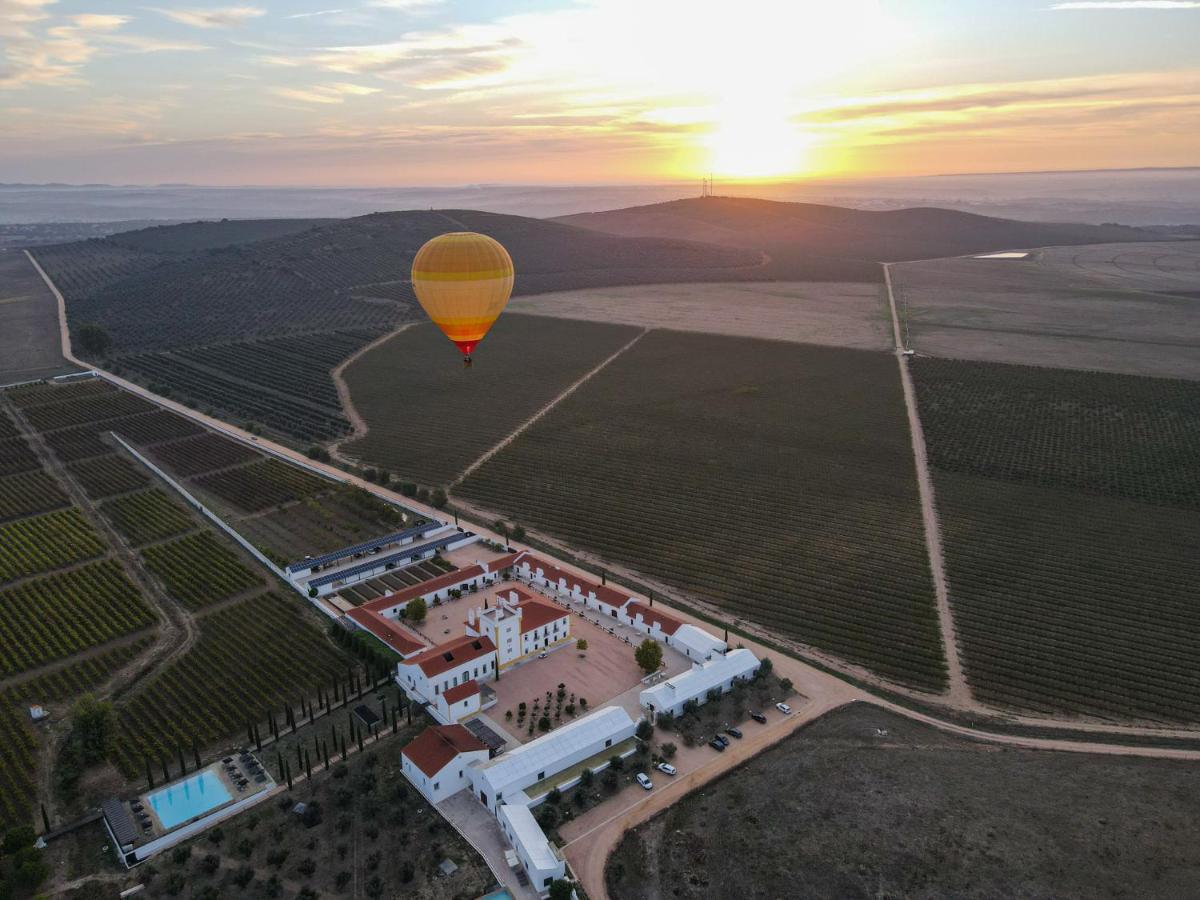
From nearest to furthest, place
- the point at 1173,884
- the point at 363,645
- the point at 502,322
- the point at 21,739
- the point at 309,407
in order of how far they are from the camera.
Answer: the point at 1173,884, the point at 21,739, the point at 363,645, the point at 309,407, the point at 502,322

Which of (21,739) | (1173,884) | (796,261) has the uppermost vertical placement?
(796,261)

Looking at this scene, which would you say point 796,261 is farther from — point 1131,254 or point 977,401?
point 977,401

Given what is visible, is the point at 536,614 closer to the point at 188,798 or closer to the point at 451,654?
the point at 451,654

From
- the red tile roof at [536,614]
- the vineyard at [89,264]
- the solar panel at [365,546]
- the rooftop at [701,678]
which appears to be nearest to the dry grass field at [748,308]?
the solar panel at [365,546]

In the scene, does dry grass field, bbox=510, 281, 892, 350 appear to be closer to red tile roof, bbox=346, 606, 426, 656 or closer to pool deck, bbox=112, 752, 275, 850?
red tile roof, bbox=346, 606, 426, 656

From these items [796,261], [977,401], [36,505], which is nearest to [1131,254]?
[796,261]


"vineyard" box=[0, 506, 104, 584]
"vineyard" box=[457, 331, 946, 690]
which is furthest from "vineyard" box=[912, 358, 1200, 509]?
Answer: "vineyard" box=[0, 506, 104, 584]

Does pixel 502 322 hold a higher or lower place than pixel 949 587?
higher

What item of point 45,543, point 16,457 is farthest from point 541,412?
point 16,457
